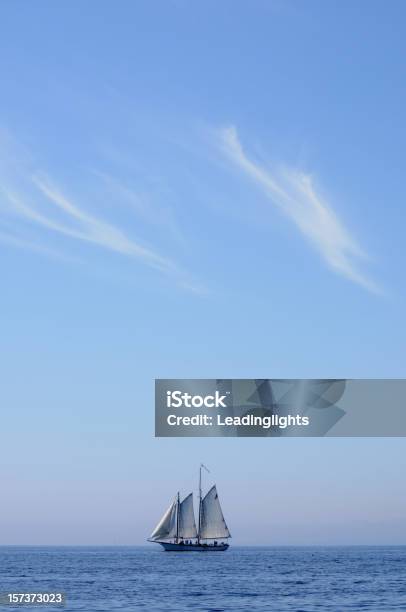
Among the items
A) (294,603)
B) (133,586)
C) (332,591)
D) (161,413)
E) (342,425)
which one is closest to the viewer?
(161,413)

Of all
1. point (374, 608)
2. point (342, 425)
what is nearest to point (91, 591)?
point (374, 608)

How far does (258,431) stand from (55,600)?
A: 4479 centimetres

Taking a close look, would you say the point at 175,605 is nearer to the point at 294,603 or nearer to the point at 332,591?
the point at 294,603

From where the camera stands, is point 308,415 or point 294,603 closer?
point 308,415

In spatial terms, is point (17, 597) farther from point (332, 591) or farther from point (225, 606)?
point (332, 591)

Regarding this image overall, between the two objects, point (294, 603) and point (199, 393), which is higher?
point (199, 393)

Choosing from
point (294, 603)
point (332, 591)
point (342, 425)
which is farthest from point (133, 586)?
point (342, 425)

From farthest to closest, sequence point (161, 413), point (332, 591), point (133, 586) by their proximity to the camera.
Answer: point (133, 586) → point (332, 591) → point (161, 413)

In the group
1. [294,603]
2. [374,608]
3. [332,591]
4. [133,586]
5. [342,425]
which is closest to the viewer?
[342,425]

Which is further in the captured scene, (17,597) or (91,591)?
(91,591)

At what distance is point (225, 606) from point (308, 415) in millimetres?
35877

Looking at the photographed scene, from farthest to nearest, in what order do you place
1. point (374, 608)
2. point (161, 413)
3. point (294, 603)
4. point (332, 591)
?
1. point (332, 591)
2. point (294, 603)
3. point (374, 608)
4. point (161, 413)

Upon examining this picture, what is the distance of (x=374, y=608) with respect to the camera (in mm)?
83688

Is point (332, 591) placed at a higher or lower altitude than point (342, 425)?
lower
